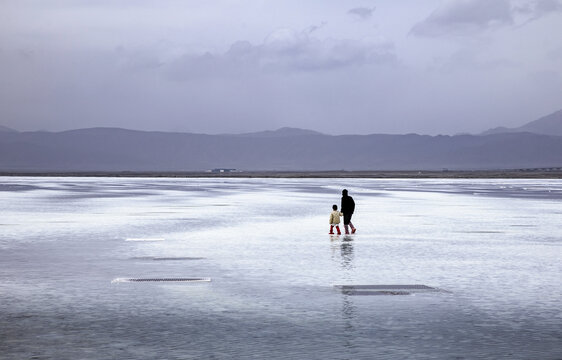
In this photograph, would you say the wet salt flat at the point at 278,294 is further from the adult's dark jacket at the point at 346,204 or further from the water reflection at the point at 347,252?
the adult's dark jacket at the point at 346,204

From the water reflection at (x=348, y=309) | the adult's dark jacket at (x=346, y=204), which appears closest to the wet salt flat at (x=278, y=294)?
the water reflection at (x=348, y=309)

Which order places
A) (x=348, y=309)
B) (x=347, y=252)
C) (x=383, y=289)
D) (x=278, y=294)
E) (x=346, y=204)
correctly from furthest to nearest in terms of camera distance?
(x=346, y=204)
(x=347, y=252)
(x=383, y=289)
(x=278, y=294)
(x=348, y=309)

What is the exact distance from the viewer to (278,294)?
14.8 m

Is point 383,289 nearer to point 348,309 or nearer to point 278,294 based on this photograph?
point 278,294

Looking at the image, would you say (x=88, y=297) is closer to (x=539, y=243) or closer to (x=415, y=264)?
(x=415, y=264)

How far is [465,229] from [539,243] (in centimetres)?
588

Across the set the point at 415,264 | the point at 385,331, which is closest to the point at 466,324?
the point at 385,331

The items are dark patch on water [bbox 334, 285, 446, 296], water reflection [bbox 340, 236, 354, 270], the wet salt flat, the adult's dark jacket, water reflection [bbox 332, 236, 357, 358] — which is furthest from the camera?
the adult's dark jacket

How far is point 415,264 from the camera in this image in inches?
771

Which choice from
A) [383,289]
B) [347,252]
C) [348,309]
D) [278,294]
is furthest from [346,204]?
[348,309]

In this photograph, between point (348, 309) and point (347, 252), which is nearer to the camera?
point (348, 309)

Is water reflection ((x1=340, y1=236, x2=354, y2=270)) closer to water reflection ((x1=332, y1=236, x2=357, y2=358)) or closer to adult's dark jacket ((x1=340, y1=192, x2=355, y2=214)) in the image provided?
water reflection ((x1=332, y1=236, x2=357, y2=358))

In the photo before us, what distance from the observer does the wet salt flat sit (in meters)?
10.5

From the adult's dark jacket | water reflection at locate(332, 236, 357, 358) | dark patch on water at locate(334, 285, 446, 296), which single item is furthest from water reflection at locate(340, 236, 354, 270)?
dark patch on water at locate(334, 285, 446, 296)
